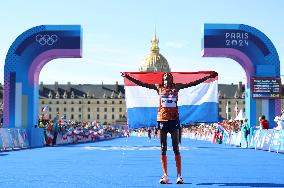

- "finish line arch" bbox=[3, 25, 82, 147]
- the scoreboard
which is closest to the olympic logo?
"finish line arch" bbox=[3, 25, 82, 147]

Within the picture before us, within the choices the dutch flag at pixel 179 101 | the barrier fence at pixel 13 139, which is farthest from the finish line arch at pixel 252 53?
the barrier fence at pixel 13 139

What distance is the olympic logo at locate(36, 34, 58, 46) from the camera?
32156 mm

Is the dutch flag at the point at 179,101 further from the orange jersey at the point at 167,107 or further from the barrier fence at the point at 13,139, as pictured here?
the barrier fence at the point at 13,139

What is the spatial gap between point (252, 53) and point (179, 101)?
1186cm

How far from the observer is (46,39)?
32219 mm

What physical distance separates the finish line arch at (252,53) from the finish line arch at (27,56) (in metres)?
7.18

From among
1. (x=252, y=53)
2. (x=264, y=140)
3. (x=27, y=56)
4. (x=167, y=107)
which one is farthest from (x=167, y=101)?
(x=27, y=56)

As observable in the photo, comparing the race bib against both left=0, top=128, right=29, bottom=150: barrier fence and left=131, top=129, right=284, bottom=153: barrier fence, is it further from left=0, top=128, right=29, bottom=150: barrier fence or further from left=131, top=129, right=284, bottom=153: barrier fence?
left=0, top=128, right=29, bottom=150: barrier fence

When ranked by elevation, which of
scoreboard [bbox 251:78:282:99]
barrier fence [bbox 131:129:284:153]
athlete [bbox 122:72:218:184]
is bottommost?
barrier fence [bbox 131:129:284:153]

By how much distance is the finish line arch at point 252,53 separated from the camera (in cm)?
3136

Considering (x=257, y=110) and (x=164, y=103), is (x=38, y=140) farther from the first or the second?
(x=164, y=103)

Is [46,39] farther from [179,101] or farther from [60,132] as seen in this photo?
[179,101]

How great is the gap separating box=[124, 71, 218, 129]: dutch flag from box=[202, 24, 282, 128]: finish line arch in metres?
9.55

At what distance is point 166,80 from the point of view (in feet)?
34.9
